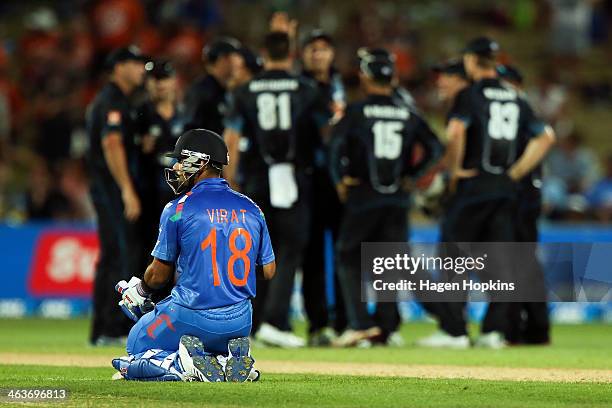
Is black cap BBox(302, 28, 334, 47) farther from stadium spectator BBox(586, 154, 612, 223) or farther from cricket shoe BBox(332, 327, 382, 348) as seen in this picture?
stadium spectator BBox(586, 154, 612, 223)

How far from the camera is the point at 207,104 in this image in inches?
545

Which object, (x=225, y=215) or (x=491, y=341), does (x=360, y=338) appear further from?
(x=225, y=215)

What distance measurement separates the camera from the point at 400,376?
→ 10.1 metres

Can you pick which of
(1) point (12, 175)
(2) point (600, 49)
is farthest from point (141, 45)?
(2) point (600, 49)

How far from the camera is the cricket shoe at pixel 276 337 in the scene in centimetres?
1334

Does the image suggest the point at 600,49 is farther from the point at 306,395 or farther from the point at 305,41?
the point at 306,395

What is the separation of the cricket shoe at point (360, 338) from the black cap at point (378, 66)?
2.39m

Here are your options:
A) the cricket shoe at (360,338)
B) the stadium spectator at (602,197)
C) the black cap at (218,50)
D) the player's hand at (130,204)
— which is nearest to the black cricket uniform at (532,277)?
the cricket shoe at (360,338)

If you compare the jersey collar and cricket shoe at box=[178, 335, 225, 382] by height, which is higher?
the jersey collar

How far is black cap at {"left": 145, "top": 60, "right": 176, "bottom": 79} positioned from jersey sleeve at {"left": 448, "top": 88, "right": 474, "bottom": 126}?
2802 millimetres

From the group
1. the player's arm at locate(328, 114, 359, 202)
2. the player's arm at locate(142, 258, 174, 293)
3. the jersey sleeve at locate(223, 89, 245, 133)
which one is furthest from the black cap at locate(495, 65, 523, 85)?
the player's arm at locate(142, 258, 174, 293)

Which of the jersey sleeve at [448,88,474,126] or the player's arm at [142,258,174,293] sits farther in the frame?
the jersey sleeve at [448,88,474,126]

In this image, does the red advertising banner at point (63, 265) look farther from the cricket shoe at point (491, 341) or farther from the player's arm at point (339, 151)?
the cricket shoe at point (491, 341)

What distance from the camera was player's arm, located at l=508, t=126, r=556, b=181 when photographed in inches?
536
